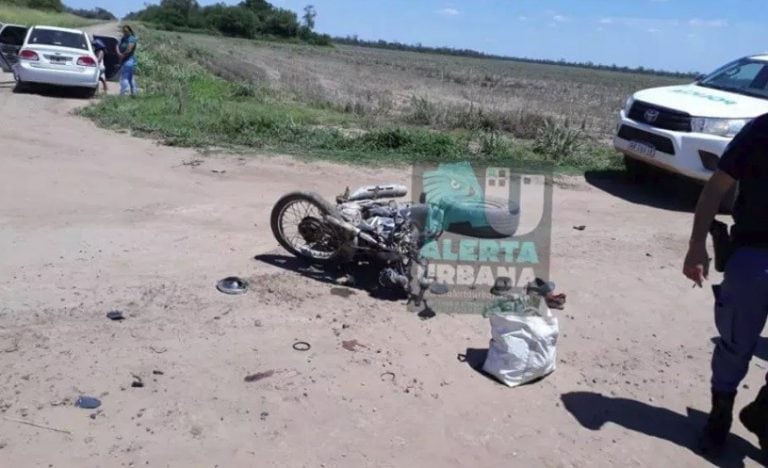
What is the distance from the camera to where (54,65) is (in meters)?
14.7

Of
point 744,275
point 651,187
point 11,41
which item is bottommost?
point 651,187

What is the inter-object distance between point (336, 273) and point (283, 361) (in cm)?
149

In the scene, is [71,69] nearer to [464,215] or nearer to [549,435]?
[464,215]

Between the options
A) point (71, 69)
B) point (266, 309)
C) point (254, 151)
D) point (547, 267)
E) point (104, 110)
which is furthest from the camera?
point (71, 69)

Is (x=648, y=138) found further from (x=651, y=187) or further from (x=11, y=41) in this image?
(x=11, y=41)

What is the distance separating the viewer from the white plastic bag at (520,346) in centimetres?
404

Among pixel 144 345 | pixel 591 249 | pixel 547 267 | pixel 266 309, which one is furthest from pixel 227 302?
pixel 591 249

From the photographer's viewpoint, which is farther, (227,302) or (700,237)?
(227,302)

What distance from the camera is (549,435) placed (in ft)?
12.0

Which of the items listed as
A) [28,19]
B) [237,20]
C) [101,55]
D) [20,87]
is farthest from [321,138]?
[237,20]

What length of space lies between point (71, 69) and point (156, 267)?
447 inches

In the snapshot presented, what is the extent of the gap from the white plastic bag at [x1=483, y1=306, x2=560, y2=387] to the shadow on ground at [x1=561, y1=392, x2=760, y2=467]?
26cm

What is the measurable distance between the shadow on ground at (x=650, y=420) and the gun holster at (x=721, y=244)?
980 mm

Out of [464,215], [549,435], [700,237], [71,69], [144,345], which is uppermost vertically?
[71,69]
